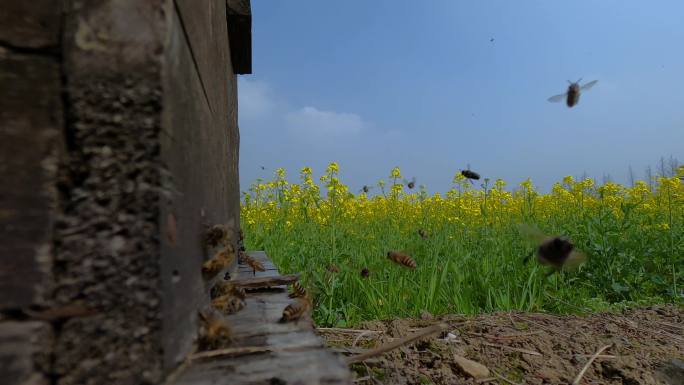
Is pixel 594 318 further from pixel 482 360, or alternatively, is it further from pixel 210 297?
pixel 210 297

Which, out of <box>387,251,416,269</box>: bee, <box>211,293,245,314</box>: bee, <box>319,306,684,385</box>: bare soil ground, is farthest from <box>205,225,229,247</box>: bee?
<box>387,251,416,269</box>: bee

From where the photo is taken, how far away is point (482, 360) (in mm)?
2578

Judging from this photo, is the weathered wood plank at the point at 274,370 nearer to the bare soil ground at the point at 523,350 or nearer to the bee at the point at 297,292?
the bee at the point at 297,292

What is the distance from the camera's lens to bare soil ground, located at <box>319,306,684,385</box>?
2381 millimetres

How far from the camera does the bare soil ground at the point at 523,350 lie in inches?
93.7

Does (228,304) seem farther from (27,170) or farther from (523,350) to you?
(523,350)

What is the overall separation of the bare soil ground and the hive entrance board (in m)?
1.05

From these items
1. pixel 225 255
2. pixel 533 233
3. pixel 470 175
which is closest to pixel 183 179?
pixel 225 255

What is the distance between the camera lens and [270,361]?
100 centimetres

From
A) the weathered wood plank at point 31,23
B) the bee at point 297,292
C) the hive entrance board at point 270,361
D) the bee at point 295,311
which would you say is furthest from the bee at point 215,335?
the bee at point 297,292

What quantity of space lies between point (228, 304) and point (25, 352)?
2.49 ft

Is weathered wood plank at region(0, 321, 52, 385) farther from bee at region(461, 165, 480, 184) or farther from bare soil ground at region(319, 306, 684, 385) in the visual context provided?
bee at region(461, 165, 480, 184)

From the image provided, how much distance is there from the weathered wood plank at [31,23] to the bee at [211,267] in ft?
2.66

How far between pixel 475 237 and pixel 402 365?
4225 millimetres
